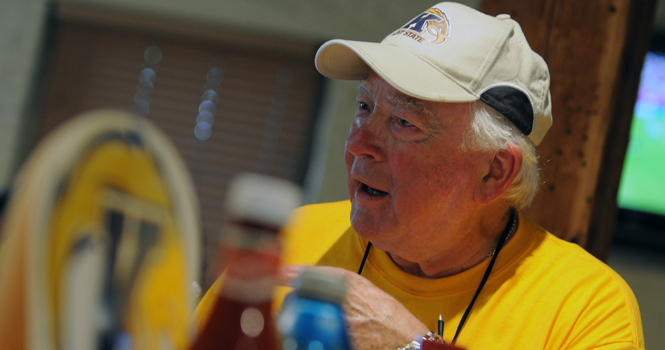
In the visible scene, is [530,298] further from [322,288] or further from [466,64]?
[322,288]

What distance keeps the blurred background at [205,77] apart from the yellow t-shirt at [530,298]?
2.19m

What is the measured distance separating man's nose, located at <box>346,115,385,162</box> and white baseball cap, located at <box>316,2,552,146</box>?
12 centimetres

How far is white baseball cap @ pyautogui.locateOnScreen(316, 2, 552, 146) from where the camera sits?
3.39 feet

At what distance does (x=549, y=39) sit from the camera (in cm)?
160

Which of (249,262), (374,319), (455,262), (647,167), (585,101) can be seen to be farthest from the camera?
(647,167)

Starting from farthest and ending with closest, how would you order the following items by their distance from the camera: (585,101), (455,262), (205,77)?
(205,77) → (585,101) → (455,262)

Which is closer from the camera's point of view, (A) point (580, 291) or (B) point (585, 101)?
(A) point (580, 291)

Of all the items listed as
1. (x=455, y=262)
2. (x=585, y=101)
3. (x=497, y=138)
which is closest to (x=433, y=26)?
(x=497, y=138)

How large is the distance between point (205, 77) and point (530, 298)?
3.02 meters

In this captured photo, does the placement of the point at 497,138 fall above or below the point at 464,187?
above

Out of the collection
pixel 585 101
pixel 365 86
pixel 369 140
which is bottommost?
pixel 369 140

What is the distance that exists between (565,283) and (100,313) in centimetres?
90

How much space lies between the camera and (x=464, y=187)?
3.63 feet

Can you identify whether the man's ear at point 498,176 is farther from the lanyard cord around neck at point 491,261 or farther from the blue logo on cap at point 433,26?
the blue logo on cap at point 433,26
